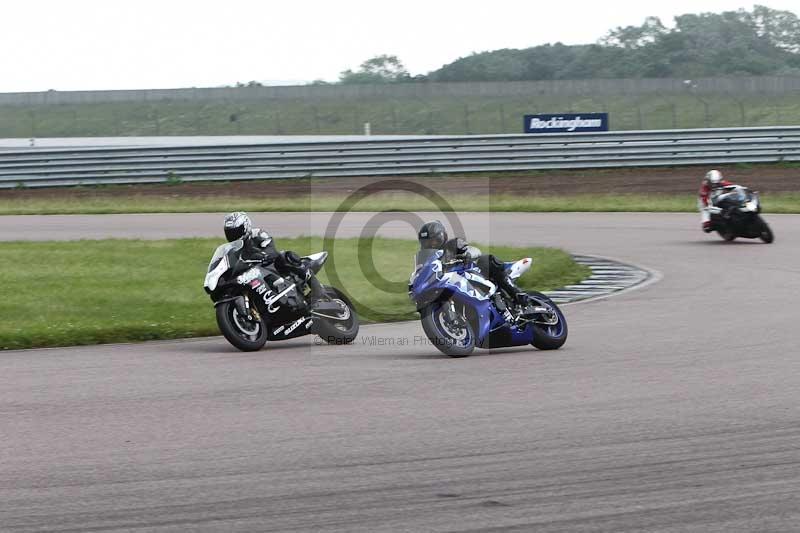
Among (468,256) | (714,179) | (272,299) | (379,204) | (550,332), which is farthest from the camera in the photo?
(379,204)

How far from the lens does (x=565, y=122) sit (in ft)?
122

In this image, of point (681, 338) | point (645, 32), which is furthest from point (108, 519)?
point (645, 32)

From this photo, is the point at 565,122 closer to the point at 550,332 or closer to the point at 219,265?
the point at 550,332

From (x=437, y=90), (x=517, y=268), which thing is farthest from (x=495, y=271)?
(x=437, y=90)

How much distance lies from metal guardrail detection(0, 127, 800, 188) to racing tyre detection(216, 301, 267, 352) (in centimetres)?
2065

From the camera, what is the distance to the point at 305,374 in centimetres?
976

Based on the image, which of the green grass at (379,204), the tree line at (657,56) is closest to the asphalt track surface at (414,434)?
the green grass at (379,204)

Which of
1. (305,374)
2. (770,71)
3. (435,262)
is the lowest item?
(305,374)

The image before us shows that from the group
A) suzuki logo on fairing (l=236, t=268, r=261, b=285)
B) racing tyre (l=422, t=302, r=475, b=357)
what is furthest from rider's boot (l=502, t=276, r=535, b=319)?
suzuki logo on fairing (l=236, t=268, r=261, b=285)

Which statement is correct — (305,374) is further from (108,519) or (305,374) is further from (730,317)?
(730,317)

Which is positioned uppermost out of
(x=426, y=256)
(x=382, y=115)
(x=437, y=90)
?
(x=437, y=90)

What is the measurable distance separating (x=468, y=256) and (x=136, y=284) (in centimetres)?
619

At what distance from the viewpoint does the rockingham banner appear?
36.5 meters

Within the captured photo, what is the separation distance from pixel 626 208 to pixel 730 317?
15.6m
